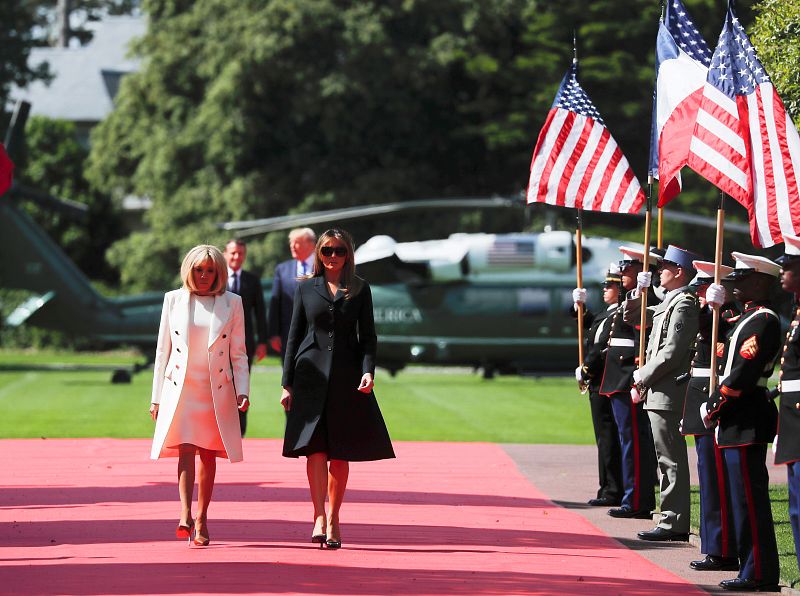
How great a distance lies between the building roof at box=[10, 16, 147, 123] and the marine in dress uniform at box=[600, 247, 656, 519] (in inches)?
2582

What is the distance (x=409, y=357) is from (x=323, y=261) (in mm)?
22945

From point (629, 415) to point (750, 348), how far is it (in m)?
3.28

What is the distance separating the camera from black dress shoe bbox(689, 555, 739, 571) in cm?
848

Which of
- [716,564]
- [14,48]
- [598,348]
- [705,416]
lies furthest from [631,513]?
[14,48]

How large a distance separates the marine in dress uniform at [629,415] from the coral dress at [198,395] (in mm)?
3441

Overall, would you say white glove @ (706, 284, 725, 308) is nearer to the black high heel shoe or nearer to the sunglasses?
the sunglasses

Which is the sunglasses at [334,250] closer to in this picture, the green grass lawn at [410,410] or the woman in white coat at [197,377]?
the woman in white coat at [197,377]

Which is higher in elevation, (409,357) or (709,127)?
(709,127)

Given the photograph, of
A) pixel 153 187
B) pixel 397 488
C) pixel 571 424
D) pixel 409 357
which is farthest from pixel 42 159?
pixel 397 488

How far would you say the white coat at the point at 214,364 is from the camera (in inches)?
346

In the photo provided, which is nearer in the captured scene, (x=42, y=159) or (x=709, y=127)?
(x=709, y=127)

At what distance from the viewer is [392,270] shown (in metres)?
31.2

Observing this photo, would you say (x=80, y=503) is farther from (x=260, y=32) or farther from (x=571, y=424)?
(x=260, y=32)

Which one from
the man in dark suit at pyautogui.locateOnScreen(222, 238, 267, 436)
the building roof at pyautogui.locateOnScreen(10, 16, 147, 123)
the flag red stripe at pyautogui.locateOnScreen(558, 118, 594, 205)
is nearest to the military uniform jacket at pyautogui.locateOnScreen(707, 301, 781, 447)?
the flag red stripe at pyautogui.locateOnScreen(558, 118, 594, 205)
